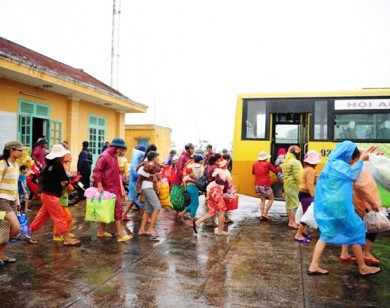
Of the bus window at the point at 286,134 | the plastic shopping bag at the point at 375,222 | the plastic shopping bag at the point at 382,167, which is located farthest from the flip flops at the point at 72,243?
the bus window at the point at 286,134

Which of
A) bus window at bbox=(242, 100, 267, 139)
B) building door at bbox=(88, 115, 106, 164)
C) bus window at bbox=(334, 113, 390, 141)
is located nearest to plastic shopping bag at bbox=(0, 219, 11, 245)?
bus window at bbox=(242, 100, 267, 139)

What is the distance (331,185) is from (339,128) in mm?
4622

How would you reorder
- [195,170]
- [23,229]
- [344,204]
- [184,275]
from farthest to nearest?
[195,170], [23,229], [184,275], [344,204]

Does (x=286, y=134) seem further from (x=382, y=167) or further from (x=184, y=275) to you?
(x=184, y=275)

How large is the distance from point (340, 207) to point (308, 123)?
4.77m

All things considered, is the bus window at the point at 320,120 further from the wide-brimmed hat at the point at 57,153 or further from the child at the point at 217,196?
the wide-brimmed hat at the point at 57,153

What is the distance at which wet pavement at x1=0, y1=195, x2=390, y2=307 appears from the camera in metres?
3.45

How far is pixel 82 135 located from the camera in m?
14.3

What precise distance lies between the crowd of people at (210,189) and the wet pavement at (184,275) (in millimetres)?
287

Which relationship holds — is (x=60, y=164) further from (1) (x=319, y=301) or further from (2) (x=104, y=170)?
(1) (x=319, y=301)

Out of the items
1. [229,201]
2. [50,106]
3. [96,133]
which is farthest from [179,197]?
[96,133]

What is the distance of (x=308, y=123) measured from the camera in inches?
334

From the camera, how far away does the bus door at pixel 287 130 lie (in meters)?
8.75

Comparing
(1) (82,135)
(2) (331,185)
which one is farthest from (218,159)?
(1) (82,135)
